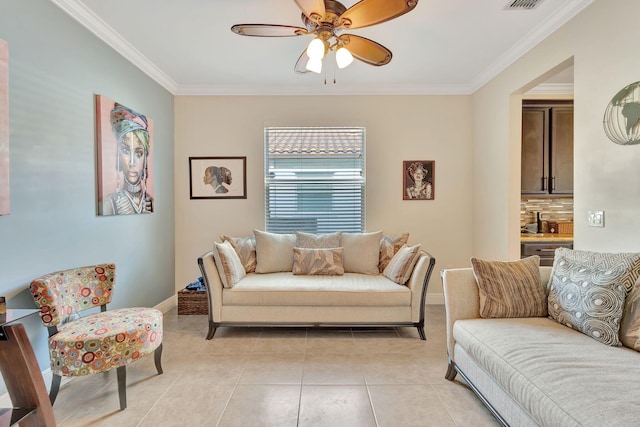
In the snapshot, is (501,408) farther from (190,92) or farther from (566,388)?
(190,92)

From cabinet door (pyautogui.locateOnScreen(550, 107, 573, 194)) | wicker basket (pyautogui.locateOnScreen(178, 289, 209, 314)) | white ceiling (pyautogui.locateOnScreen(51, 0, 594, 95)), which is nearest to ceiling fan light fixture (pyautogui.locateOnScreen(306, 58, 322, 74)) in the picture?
white ceiling (pyautogui.locateOnScreen(51, 0, 594, 95))

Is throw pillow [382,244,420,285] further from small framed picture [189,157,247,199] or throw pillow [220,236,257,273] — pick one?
small framed picture [189,157,247,199]

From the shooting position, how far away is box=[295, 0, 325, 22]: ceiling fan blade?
6.53 ft

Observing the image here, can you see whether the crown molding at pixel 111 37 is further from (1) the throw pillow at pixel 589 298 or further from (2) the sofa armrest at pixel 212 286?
(1) the throw pillow at pixel 589 298

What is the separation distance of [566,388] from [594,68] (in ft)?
6.93

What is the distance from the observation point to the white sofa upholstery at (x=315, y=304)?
319 cm

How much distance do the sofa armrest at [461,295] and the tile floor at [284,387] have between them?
0.42 metres

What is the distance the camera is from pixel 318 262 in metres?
3.64

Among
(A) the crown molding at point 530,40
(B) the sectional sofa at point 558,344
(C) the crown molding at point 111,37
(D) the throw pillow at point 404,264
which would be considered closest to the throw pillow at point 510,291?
(B) the sectional sofa at point 558,344

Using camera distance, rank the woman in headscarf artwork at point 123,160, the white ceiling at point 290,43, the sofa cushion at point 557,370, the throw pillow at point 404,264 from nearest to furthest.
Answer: the sofa cushion at point 557,370 < the white ceiling at point 290,43 < the woman in headscarf artwork at point 123,160 < the throw pillow at point 404,264

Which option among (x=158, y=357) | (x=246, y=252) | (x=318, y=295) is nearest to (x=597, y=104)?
(x=318, y=295)

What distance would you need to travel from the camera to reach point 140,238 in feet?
11.5

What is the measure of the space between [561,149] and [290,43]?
11.3 feet

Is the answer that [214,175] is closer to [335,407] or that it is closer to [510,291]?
[335,407]
